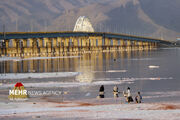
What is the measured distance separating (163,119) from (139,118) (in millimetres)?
1845

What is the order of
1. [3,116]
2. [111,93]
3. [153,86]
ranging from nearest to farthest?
[3,116]
[111,93]
[153,86]

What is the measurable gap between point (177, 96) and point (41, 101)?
46.7 feet

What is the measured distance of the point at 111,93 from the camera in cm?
5466

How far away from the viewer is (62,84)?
66688mm

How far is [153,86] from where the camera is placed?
206 ft

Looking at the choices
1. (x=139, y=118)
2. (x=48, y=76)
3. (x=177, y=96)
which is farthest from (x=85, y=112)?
(x=48, y=76)

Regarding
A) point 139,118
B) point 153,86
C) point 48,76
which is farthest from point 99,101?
point 48,76

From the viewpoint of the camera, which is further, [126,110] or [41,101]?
[41,101]

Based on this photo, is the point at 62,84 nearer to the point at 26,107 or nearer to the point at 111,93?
the point at 111,93

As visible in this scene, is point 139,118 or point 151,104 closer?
point 139,118

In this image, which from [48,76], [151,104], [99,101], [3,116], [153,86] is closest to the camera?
[3,116]

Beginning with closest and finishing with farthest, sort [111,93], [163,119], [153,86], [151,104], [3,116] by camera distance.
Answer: [163,119] < [3,116] < [151,104] < [111,93] < [153,86]

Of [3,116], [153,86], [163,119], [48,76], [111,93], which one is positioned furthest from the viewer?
[48,76]

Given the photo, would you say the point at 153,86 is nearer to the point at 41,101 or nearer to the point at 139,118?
the point at 41,101
